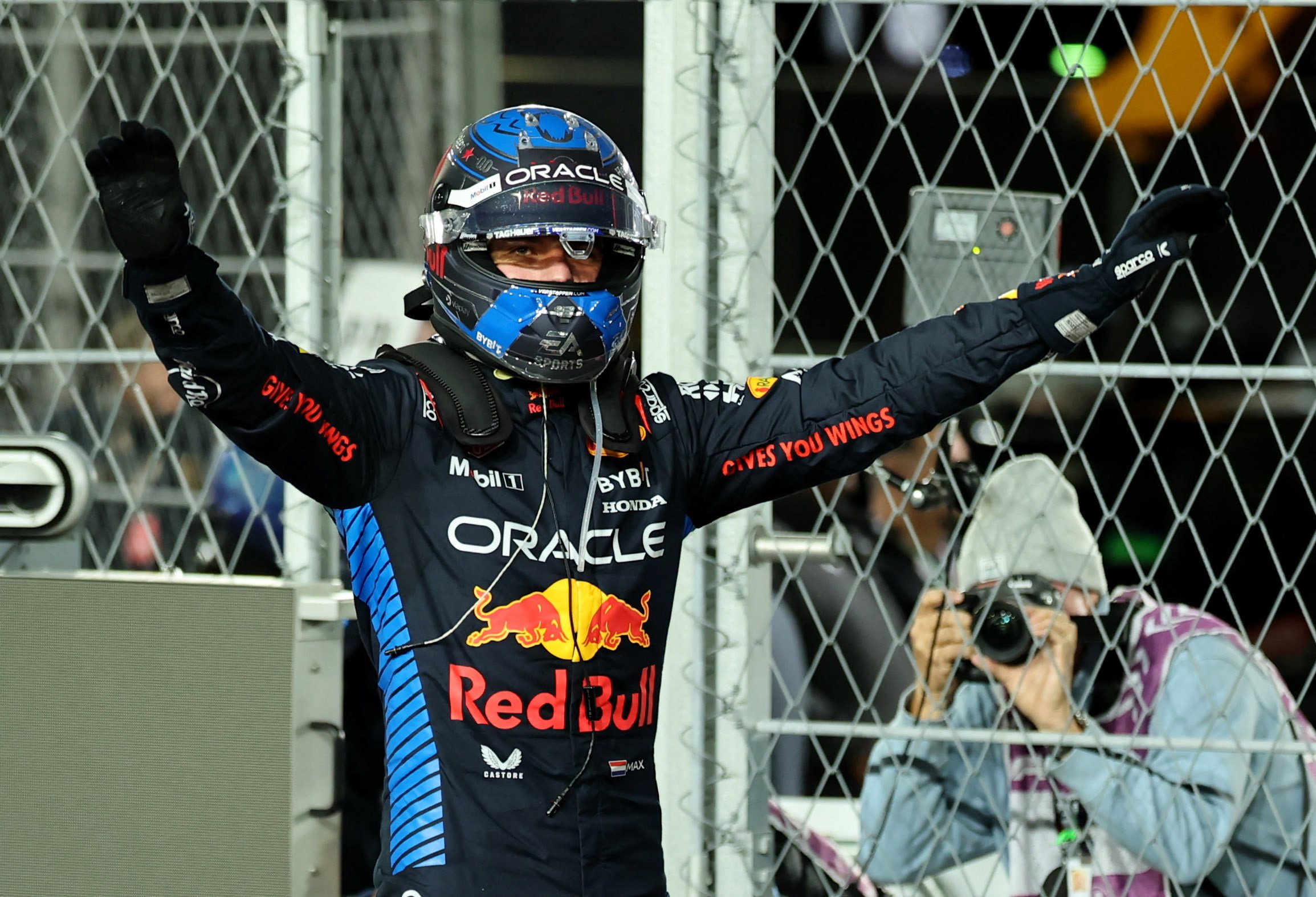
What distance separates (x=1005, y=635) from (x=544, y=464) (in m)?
1.02

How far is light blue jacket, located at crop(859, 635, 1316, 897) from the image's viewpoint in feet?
7.68

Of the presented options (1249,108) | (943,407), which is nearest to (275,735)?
(943,407)

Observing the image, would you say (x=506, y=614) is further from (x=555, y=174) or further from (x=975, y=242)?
(x=975, y=242)

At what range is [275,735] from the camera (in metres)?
2.03

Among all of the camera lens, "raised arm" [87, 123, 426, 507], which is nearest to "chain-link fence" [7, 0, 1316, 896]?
the camera lens

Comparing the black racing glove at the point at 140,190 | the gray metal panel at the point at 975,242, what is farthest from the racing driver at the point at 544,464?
the gray metal panel at the point at 975,242

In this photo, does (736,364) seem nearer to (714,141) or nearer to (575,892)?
(714,141)

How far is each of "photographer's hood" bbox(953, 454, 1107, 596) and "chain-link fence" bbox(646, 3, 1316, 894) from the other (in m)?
0.03

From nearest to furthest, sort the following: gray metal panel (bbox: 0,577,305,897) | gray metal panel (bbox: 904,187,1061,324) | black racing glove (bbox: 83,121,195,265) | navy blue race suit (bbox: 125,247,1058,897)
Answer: black racing glove (bbox: 83,121,195,265) → navy blue race suit (bbox: 125,247,1058,897) → gray metal panel (bbox: 0,577,305,897) → gray metal panel (bbox: 904,187,1061,324)

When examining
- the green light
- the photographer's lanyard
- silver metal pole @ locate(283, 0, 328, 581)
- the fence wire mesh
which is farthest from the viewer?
the fence wire mesh

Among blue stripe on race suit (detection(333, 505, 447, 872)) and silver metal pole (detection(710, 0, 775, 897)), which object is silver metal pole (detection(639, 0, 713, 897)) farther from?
blue stripe on race suit (detection(333, 505, 447, 872))

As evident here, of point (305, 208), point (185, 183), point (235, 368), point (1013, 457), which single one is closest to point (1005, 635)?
point (1013, 457)

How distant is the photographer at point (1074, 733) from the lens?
2354mm

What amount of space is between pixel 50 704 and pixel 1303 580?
3155mm
